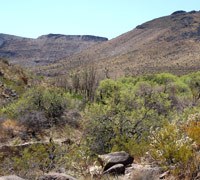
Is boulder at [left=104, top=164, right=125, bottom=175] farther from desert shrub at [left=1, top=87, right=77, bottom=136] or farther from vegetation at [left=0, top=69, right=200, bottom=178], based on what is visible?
desert shrub at [left=1, top=87, right=77, bottom=136]

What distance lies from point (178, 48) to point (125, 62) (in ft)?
78.9

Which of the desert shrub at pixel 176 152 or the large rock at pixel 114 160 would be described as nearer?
the desert shrub at pixel 176 152

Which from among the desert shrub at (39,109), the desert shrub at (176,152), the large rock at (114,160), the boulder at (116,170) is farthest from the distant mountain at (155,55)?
the desert shrub at (176,152)

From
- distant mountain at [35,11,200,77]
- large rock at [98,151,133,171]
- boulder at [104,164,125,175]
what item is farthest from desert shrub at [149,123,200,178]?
distant mountain at [35,11,200,77]

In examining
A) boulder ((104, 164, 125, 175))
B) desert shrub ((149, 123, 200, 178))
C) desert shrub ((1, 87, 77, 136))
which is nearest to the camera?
desert shrub ((149, 123, 200, 178))

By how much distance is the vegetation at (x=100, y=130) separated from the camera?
375 inches

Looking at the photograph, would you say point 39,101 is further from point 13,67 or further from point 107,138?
point 13,67

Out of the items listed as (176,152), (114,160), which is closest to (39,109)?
(114,160)

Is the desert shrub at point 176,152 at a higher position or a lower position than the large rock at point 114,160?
higher

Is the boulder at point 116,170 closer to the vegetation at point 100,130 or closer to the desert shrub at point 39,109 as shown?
the vegetation at point 100,130

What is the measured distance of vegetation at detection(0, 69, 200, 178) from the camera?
9.53 metres

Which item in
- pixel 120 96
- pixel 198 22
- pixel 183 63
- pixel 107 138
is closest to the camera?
pixel 107 138

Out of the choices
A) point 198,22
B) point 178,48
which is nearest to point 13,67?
point 178,48

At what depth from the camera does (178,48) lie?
493 ft
